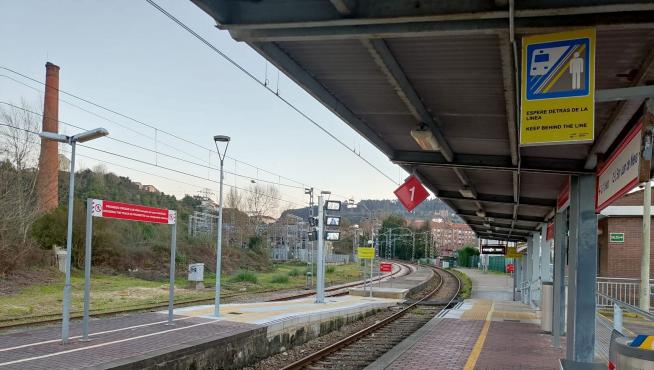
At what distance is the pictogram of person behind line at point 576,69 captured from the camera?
464cm

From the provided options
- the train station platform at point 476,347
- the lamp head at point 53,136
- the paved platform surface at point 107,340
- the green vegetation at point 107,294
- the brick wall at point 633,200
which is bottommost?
the green vegetation at point 107,294

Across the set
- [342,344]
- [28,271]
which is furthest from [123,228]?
[342,344]

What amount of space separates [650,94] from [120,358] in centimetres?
809

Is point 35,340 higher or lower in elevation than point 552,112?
lower

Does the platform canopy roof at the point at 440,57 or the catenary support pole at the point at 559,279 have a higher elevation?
the platform canopy roof at the point at 440,57

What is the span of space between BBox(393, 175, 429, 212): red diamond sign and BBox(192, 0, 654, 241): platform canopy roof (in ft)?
6.47

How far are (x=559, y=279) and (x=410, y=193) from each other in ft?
11.4

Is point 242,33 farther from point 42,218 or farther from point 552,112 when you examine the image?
point 42,218

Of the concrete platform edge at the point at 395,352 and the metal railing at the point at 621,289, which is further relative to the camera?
the metal railing at the point at 621,289

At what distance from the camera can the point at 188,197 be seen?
7831cm

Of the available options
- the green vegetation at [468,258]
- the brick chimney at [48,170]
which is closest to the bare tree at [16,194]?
the brick chimney at [48,170]

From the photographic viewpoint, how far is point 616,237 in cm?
2262

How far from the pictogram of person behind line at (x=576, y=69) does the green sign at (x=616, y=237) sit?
20268mm

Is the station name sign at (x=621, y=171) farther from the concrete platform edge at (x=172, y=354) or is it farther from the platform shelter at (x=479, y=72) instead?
the concrete platform edge at (x=172, y=354)
